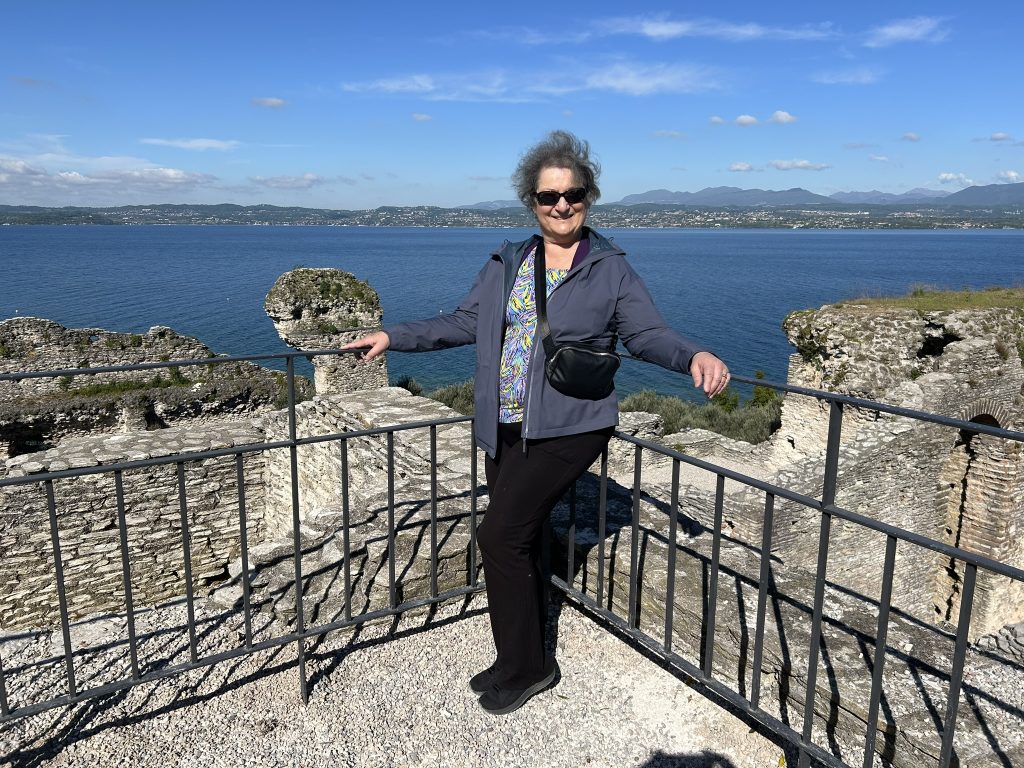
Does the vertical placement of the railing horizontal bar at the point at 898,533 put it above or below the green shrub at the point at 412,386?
above

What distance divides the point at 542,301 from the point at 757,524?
7.67m

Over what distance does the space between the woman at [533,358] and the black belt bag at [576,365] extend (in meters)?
0.04

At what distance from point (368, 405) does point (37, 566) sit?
456 cm

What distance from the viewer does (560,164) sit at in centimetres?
313

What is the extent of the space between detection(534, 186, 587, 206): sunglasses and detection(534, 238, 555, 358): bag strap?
226 mm

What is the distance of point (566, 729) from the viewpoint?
320 centimetres

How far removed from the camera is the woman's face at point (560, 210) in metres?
3.11

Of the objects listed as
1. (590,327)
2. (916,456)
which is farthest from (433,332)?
(916,456)

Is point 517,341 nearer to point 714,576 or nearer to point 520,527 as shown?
point 520,527

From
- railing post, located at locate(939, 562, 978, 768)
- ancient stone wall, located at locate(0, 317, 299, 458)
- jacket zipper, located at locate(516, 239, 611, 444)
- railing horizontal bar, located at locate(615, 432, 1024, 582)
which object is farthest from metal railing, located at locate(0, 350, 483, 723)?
ancient stone wall, located at locate(0, 317, 299, 458)

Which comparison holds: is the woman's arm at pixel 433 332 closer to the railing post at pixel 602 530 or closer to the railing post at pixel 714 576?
the railing post at pixel 602 530

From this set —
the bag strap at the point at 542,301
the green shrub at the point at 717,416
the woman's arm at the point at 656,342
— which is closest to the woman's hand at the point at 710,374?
the woman's arm at the point at 656,342

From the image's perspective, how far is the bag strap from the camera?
292 centimetres

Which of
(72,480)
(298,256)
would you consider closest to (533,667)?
(72,480)
